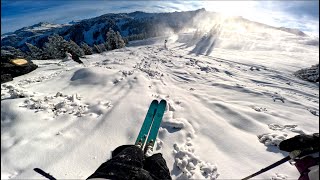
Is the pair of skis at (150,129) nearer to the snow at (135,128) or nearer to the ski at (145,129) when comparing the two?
the ski at (145,129)

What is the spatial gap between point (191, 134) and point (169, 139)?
0.72m

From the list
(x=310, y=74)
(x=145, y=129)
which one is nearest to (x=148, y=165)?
(x=145, y=129)

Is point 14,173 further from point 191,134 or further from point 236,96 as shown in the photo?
point 236,96

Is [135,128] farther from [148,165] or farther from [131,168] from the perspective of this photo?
[131,168]

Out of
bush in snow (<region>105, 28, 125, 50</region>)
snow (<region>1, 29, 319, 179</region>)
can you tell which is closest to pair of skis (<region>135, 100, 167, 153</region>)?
snow (<region>1, 29, 319, 179</region>)

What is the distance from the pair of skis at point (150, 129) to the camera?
5623mm

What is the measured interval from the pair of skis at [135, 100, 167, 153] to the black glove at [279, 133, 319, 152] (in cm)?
302

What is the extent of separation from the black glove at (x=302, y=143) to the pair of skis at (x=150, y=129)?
3.02 m

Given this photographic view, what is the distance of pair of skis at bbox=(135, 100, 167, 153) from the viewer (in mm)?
5623

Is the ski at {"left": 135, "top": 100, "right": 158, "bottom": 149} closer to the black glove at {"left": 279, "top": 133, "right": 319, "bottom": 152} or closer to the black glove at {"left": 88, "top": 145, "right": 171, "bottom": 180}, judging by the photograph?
the black glove at {"left": 88, "top": 145, "right": 171, "bottom": 180}

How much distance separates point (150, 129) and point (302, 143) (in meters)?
3.44

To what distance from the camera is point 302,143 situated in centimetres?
504

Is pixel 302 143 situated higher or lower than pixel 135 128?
higher

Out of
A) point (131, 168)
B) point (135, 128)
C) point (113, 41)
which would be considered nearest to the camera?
point (131, 168)
